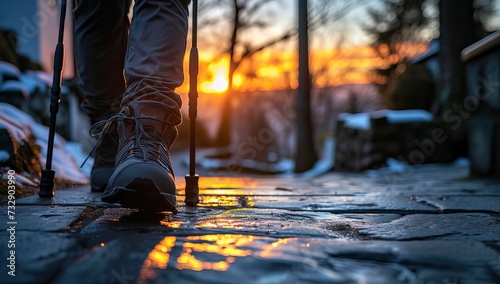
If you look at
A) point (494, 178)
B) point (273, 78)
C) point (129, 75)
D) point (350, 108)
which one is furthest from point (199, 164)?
point (350, 108)

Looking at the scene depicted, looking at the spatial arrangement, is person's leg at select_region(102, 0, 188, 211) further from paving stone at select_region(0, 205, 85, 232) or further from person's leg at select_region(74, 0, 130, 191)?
person's leg at select_region(74, 0, 130, 191)

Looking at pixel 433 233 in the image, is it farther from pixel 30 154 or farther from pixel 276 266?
pixel 30 154

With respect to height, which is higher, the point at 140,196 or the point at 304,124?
the point at 304,124

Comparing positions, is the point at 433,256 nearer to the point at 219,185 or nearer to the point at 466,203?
the point at 466,203

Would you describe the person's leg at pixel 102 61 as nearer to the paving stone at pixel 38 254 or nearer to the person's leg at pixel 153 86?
the person's leg at pixel 153 86

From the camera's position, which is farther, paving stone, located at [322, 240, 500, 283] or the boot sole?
the boot sole

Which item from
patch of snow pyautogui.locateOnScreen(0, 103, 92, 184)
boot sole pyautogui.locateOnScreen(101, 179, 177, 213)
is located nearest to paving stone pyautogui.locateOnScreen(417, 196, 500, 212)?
boot sole pyautogui.locateOnScreen(101, 179, 177, 213)

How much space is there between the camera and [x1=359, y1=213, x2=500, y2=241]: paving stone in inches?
40.8

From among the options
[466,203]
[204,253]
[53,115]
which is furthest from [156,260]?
[466,203]

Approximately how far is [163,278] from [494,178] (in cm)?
327

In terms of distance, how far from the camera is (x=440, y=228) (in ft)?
3.71

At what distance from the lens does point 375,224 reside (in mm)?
1205

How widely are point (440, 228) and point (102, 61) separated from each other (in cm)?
148

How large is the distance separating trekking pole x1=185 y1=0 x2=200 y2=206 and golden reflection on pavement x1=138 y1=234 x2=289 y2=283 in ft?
1.78
